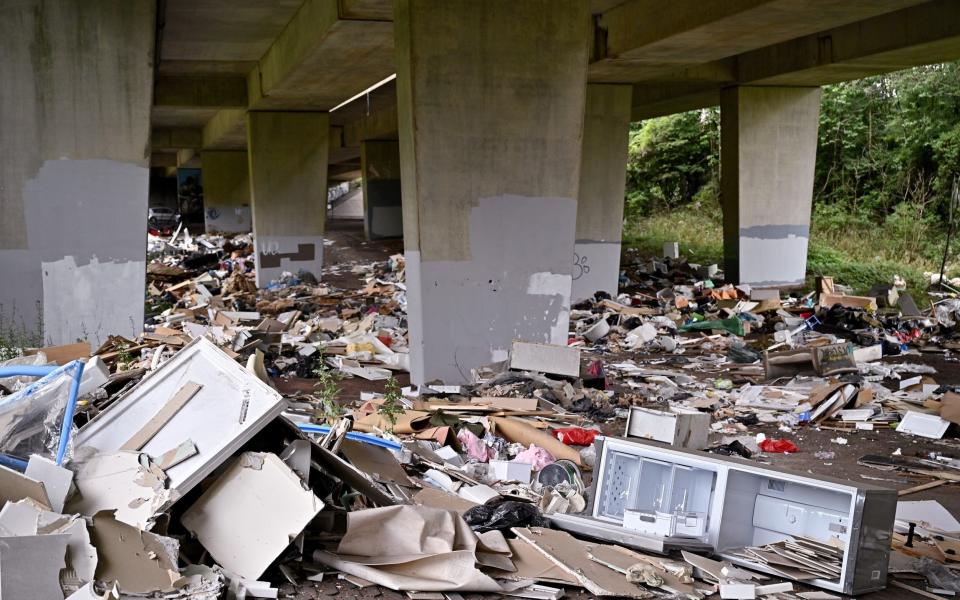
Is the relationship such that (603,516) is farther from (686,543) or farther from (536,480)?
(536,480)

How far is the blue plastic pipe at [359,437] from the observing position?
679 cm

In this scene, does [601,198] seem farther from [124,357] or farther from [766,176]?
[124,357]

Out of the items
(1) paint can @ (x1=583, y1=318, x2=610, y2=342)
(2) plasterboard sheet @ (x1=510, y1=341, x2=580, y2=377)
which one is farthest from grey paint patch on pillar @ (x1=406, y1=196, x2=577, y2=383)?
(1) paint can @ (x1=583, y1=318, x2=610, y2=342)

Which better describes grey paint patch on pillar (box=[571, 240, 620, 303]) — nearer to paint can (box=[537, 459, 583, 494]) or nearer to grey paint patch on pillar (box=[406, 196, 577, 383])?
grey paint patch on pillar (box=[406, 196, 577, 383])

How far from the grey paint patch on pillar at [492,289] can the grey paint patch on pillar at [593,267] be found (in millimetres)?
7494

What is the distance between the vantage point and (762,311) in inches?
667

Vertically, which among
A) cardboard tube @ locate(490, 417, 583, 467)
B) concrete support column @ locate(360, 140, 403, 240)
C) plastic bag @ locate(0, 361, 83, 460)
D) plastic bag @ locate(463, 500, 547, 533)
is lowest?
cardboard tube @ locate(490, 417, 583, 467)

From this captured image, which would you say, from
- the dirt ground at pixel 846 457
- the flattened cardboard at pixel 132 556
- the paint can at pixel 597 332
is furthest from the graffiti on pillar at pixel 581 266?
the flattened cardboard at pixel 132 556

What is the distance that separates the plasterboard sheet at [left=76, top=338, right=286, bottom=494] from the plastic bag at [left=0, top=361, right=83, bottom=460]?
19cm

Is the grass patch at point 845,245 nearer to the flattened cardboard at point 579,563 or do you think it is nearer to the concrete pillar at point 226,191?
the concrete pillar at point 226,191

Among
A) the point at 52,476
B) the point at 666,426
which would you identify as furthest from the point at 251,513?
the point at 666,426

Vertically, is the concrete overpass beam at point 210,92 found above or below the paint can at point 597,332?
above

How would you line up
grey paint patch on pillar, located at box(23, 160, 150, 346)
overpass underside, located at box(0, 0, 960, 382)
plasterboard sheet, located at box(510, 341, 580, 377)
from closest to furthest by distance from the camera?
plasterboard sheet, located at box(510, 341, 580, 377) < overpass underside, located at box(0, 0, 960, 382) < grey paint patch on pillar, located at box(23, 160, 150, 346)

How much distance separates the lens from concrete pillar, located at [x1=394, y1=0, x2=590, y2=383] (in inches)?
441
